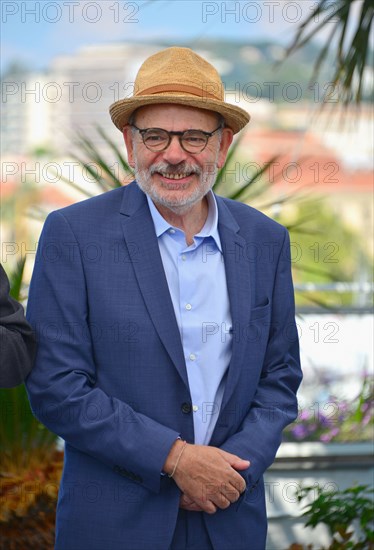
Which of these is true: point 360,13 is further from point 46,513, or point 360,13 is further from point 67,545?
point 67,545

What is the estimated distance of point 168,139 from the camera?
76.3 inches

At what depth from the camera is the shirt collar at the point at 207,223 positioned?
2.03 metres

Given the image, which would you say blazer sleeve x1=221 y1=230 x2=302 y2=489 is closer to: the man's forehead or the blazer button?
the blazer button

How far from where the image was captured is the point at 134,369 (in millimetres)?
A: 1925

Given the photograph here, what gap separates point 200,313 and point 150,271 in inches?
5.4

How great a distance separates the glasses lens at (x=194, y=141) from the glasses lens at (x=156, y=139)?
0.04 m

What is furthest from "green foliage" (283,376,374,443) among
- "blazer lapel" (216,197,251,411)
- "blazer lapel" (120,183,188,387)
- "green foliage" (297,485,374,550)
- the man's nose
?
the man's nose

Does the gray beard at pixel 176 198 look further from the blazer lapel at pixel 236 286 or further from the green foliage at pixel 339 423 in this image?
the green foliage at pixel 339 423

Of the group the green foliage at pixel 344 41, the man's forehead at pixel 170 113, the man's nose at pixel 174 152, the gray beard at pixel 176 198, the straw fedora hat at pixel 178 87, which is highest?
the green foliage at pixel 344 41

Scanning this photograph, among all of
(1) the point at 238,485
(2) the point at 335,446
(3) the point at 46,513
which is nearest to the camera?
(1) the point at 238,485

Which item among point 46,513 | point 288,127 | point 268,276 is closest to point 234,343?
point 268,276

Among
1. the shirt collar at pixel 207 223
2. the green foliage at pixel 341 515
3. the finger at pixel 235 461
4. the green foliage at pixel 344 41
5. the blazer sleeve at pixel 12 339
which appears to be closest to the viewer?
the blazer sleeve at pixel 12 339

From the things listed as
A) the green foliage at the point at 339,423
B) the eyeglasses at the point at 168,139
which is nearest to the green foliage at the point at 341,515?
the eyeglasses at the point at 168,139

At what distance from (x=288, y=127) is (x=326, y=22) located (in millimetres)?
68983
